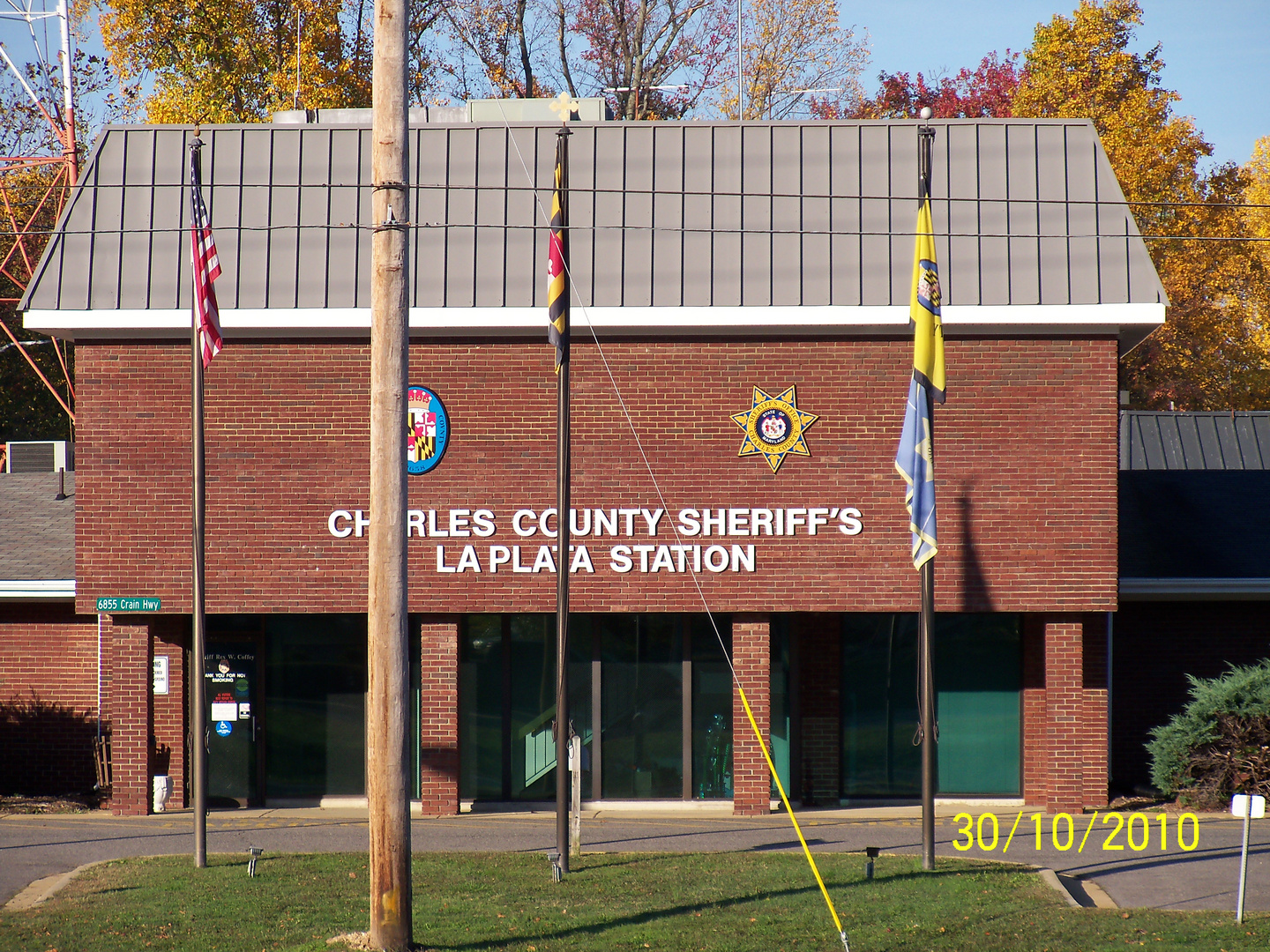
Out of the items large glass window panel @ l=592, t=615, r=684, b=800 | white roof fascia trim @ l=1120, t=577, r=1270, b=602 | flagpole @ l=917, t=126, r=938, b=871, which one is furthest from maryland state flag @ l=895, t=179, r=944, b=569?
white roof fascia trim @ l=1120, t=577, r=1270, b=602

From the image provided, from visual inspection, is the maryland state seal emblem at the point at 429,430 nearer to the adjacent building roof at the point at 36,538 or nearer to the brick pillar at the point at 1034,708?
the adjacent building roof at the point at 36,538

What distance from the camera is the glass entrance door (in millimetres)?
16906

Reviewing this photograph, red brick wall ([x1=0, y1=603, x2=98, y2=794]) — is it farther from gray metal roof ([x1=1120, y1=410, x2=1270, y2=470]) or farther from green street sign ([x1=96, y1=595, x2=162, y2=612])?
gray metal roof ([x1=1120, y1=410, x2=1270, y2=470])

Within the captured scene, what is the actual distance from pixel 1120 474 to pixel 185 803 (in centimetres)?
1521

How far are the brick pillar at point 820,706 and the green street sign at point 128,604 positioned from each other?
27.3ft

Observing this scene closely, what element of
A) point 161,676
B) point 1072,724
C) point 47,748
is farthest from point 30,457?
point 1072,724

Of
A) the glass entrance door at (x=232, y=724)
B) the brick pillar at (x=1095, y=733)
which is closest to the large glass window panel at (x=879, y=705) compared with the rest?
the brick pillar at (x=1095, y=733)

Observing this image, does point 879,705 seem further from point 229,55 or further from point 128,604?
point 229,55

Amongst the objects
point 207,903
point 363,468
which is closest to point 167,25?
→ point 363,468

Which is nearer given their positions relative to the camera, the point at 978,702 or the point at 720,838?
the point at 720,838

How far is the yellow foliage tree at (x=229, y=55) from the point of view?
3073 cm

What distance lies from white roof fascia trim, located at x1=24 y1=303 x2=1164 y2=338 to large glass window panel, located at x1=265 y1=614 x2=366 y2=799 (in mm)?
4196

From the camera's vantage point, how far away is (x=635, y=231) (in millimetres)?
15586
